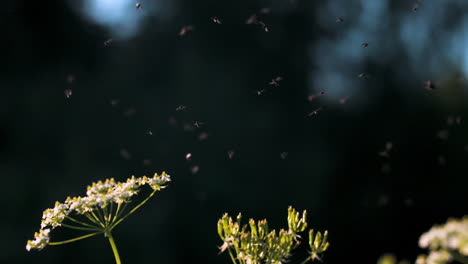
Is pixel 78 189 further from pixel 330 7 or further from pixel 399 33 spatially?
pixel 399 33

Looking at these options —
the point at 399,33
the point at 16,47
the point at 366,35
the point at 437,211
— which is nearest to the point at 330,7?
the point at 366,35

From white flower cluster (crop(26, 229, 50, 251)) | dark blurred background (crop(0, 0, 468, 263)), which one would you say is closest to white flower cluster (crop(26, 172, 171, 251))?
white flower cluster (crop(26, 229, 50, 251))

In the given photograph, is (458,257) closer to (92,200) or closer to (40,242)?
(92,200)

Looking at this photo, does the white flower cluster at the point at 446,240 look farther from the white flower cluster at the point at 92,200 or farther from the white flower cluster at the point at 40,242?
the white flower cluster at the point at 40,242

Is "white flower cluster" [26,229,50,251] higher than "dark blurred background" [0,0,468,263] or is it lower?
lower

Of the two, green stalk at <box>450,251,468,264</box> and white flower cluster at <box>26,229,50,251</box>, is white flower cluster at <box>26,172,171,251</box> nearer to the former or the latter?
white flower cluster at <box>26,229,50,251</box>

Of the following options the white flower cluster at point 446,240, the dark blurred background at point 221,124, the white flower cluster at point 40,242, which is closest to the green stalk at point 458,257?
the white flower cluster at point 446,240
